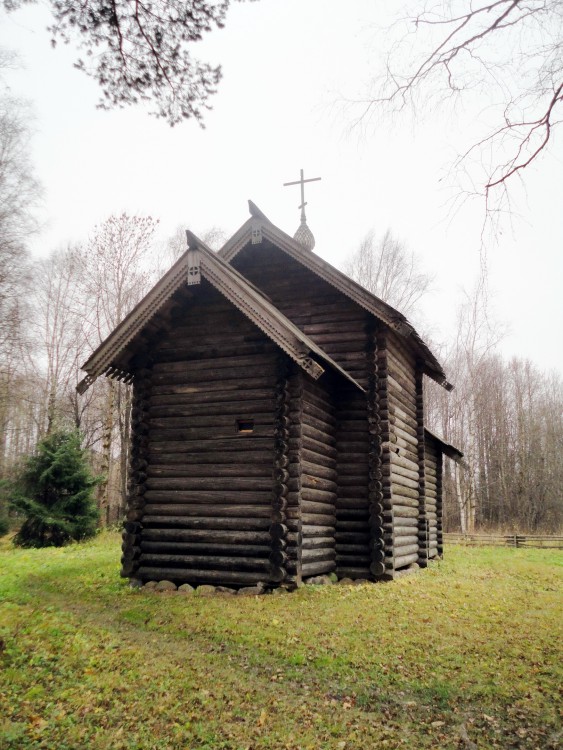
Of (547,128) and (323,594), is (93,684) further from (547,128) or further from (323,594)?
(547,128)

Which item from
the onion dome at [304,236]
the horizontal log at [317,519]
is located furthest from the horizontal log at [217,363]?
the onion dome at [304,236]

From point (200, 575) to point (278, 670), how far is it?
481 cm

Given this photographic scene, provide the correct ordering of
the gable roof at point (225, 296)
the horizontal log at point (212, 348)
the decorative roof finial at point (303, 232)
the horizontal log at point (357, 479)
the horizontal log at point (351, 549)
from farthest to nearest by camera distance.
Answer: the decorative roof finial at point (303, 232) → the horizontal log at point (357, 479) → the horizontal log at point (351, 549) → the horizontal log at point (212, 348) → the gable roof at point (225, 296)

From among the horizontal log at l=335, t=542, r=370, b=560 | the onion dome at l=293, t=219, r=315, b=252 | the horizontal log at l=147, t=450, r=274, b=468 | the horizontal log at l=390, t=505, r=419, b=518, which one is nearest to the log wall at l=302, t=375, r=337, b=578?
the horizontal log at l=335, t=542, r=370, b=560

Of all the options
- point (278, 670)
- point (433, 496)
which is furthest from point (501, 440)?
point (278, 670)

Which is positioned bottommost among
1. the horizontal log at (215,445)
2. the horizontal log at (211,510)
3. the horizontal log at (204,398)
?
the horizontal log at (211,510)

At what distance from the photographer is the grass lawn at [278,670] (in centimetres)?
520

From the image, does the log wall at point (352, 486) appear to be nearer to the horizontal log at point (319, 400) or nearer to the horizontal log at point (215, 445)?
the horizontal log at point (319, 400)

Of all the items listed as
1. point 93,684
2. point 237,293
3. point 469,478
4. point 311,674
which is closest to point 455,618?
point 311,674

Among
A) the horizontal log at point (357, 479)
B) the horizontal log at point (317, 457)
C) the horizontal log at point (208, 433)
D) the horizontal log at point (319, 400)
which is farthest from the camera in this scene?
the horizontal log at point (357, 479)

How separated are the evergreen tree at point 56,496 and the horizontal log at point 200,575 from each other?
8854mm

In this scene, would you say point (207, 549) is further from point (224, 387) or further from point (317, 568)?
point (224, 387)

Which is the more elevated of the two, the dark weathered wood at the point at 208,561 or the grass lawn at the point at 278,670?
the dark weathered wood at the point at 208,561

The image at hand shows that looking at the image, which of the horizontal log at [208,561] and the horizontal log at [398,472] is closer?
the horizontal log at [208,561]
